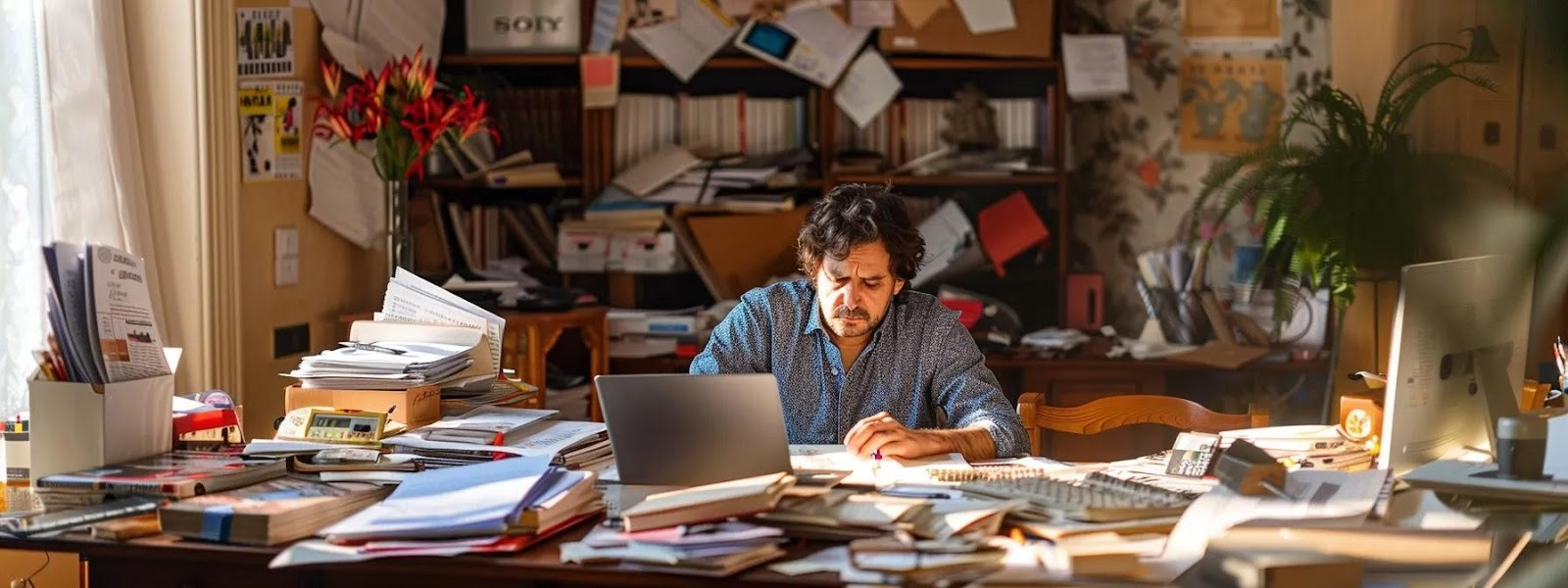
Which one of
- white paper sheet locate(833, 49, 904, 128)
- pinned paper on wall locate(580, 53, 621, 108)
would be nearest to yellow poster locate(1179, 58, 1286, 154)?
white paper sheet locate(833, 49, 904, 128)

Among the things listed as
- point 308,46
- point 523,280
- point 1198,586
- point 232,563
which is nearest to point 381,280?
point 523,280

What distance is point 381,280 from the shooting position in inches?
175

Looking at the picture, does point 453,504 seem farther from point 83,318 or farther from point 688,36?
point 688,36

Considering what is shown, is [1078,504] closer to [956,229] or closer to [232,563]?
[232,563]

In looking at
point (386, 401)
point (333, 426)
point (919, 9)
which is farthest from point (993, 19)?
point (333, 426)

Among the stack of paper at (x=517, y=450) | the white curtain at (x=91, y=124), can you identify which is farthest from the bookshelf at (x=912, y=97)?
the stack of paper at (x=517, y=450)

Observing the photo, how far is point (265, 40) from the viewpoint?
147 inches

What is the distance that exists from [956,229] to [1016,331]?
0.38 metres

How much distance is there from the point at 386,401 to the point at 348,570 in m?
0.78

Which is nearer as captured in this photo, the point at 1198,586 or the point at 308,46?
the point at 1198,586

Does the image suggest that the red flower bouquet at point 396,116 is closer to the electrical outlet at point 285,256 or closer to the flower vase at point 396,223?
the flower vase at point 396,223

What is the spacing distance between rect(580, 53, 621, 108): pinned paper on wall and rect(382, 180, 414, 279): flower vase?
2.67 feet

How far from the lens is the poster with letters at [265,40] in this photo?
364 cm

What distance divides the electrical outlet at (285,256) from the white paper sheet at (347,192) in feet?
0.38
